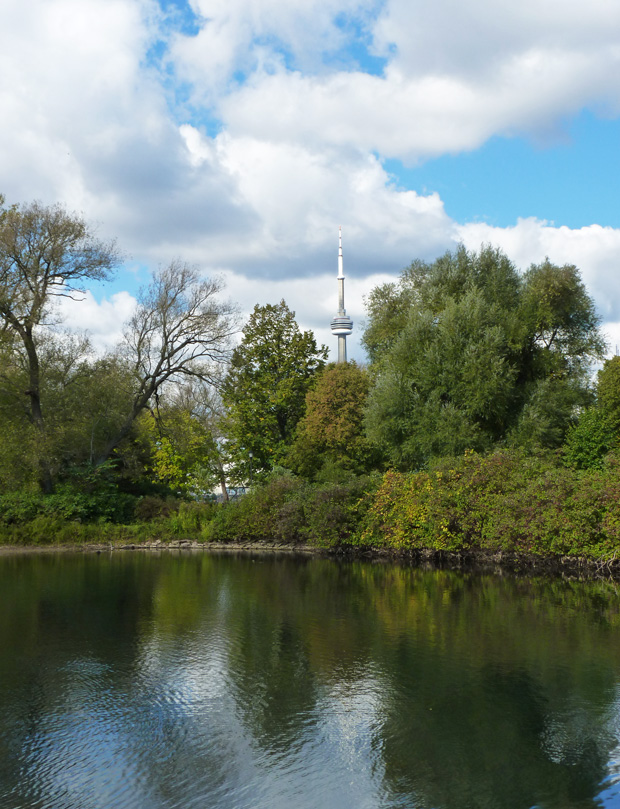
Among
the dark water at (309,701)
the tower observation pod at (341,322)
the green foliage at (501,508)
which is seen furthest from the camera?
the tower observation pod at (341,322)

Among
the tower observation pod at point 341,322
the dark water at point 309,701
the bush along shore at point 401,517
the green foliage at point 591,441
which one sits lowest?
the dark water at point 309,701

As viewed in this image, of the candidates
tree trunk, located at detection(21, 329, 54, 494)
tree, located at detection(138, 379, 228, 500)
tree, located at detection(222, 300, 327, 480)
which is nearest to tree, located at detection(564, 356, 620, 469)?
tree, located at detection(222, 300, 327, 480)

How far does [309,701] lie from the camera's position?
8.44 m

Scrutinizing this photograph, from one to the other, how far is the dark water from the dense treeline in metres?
6.45

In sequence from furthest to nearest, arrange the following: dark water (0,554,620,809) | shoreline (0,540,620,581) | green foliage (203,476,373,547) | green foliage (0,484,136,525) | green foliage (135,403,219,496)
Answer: green foliage (135,403,219,496), green foliage (0,484,136,525), green foliage (203,476,373,547), shoreline (0,540,620,581), dark water (0,554,620,809)

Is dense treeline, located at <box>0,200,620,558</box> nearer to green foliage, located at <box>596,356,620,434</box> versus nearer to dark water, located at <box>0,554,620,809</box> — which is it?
green foliage, located at <box>596,356,620,434</box>

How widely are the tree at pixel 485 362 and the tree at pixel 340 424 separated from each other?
1712 mm

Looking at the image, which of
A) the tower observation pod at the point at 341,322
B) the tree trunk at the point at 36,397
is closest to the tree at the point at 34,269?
the tree trunk at the point at 36,397

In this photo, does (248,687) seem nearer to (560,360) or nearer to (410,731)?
(410,731)

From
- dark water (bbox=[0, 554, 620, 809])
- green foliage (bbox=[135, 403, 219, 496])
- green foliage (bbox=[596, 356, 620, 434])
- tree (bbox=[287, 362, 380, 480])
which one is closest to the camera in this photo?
dark water (bbox=[0, 554, 620, 809])

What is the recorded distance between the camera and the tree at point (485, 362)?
25250 millimetres

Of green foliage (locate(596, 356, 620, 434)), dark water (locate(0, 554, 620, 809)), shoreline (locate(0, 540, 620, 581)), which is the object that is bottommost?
dark water (locate(0, 554, 620, 809))

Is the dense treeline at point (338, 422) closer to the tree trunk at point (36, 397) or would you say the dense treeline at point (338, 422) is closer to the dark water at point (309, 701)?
the tree trunk at point (36, 397)

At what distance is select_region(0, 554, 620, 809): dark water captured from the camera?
609cm
